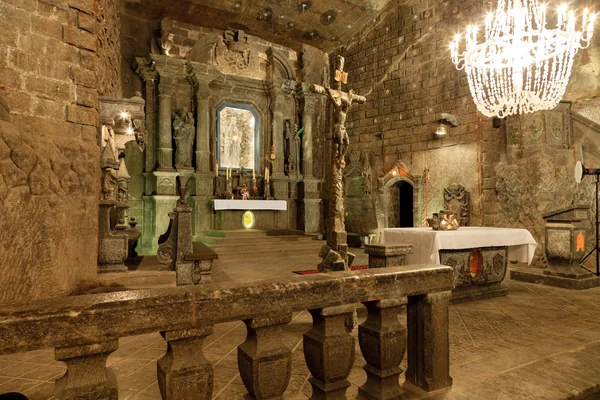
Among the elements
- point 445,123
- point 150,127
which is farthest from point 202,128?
point 445,123

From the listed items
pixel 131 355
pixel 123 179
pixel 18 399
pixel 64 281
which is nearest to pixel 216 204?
pixel 123 179

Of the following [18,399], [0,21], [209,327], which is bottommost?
[18,399]

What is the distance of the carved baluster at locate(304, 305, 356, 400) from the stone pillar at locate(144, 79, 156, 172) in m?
9.49

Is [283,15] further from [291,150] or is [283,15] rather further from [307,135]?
[291,150]

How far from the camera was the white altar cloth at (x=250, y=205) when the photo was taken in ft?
32.2

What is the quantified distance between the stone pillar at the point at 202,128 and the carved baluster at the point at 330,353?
30.1ft

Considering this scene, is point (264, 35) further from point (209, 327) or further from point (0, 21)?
point (209, 327)

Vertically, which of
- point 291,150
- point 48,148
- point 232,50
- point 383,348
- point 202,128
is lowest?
point 383,348

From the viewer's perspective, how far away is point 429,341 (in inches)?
78.6

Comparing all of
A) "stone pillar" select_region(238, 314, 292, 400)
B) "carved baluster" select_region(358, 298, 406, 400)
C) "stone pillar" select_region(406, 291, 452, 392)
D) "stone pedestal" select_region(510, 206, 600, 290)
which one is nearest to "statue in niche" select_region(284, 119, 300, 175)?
"stone pedestal" select_region(510, 206, 600, 290)

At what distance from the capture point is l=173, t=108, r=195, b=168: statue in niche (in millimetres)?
10184

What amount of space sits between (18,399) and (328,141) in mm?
12409

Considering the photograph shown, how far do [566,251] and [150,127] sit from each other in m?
9.70

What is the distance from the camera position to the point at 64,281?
375cm
